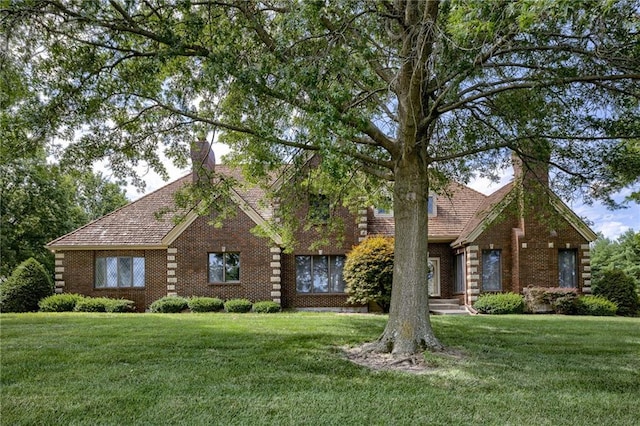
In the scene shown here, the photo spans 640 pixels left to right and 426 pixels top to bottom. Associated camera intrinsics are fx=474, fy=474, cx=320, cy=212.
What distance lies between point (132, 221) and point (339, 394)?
59.5 feet

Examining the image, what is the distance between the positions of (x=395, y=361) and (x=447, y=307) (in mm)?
13156

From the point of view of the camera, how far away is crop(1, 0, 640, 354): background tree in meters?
7.20

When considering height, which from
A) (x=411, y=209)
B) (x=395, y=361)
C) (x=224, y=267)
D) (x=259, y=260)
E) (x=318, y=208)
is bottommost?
(x=395, y=361)

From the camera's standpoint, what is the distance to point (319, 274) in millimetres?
21016

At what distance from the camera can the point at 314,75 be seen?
7059mm

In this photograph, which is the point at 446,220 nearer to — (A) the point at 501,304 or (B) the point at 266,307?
(A) the point at 501,304

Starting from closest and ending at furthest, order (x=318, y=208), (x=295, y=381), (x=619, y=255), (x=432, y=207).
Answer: (x=295, y=381) → (x=318, y=208) → (x=432, y=207) → (x=619, y=255)

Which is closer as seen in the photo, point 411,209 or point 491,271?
point 411,209

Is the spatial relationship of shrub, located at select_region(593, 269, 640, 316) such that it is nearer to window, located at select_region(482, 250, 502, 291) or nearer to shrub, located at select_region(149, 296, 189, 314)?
window, located at select_region(482, 250, 502, 291)

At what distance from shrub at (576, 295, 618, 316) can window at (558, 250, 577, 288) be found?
1.47 meters

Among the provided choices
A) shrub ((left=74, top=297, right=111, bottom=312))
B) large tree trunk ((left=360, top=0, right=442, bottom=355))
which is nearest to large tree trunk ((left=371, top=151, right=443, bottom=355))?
large tree trunk ((left=360, top=0, right=442, bottom=355))

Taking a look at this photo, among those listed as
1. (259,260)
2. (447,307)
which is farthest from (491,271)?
(259,260)

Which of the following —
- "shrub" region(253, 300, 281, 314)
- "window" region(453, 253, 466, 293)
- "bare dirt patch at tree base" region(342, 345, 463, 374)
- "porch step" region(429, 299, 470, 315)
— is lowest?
"porch step" region(429, 299, 470, 315)

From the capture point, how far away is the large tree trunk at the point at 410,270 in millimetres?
8438
